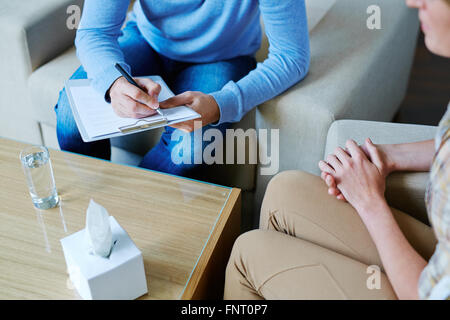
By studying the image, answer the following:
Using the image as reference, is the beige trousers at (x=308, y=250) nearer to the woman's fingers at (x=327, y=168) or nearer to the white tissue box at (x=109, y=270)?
the woman's fingers at (x=327, y=168)

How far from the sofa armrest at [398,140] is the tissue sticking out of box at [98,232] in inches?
22.4

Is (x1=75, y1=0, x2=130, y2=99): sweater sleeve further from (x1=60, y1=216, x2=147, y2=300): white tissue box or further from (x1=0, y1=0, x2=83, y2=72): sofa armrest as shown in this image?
(x1=60, y1=216, x2=147, y2=300): white tissue box

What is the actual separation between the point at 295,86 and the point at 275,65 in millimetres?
92

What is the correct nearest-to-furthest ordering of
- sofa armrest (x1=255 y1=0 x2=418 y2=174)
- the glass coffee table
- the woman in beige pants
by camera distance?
the woman in beige pants → the glass coffee table → sofa armrest (x1=255 y1=0 x2=418 y2=174)

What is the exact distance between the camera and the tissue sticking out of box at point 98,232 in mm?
769

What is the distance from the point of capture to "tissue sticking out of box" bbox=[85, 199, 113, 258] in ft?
2.52

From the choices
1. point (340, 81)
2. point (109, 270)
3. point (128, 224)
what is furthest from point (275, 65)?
point (109, 270)

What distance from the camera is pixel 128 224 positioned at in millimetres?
938

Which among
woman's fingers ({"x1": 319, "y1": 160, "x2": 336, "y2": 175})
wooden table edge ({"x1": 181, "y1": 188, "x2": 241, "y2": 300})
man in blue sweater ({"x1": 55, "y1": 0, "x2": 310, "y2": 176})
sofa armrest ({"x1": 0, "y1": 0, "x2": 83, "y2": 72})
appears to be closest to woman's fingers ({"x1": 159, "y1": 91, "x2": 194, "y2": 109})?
man in blue sweater ({"x1": 55, "y1": 0, "x2": 310, "y2": 176})

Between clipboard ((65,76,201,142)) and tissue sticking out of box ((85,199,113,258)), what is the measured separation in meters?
0.24

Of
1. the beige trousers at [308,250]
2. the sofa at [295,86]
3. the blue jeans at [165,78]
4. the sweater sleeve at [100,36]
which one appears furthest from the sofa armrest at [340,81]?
the sweater sleeve at [100,36]

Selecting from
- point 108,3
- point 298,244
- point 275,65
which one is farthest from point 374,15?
point 298,244
